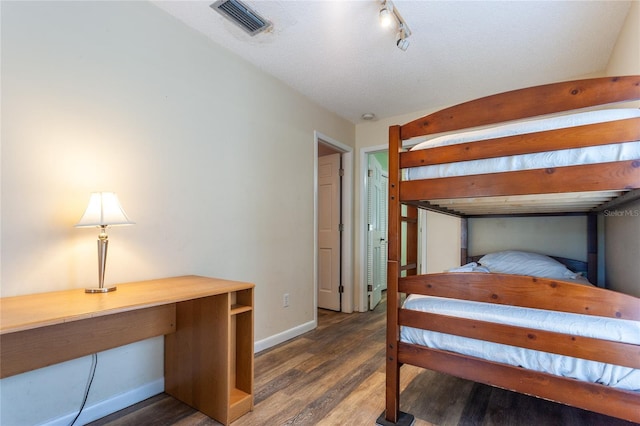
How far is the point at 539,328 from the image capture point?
129cm

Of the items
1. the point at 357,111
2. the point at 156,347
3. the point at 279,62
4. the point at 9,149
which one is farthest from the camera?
the point at 357,111

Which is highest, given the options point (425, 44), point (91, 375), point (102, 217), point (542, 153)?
point (425, 44)

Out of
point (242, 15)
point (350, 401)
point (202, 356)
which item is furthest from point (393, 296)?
point (242, 15)

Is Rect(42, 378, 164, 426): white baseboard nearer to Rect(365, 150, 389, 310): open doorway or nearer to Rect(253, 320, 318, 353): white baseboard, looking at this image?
Rect(253, 320, 318, 353): white baseboard

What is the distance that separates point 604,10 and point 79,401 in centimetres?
366

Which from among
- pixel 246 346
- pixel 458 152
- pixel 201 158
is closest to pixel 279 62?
pixel 201 158

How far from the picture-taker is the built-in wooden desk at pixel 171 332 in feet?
4.14

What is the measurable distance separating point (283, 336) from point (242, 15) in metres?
2.49

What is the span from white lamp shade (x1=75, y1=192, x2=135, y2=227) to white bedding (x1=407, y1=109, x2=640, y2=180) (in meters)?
1.55

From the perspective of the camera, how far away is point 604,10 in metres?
1.81

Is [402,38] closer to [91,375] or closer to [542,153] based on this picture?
[542,153]

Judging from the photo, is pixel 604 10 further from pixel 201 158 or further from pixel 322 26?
pixel 201 158

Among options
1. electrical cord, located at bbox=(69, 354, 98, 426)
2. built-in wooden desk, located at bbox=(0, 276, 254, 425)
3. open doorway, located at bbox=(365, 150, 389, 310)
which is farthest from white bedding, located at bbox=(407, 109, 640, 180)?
open doorway, located at bbox=(365, 150, 389, 310)

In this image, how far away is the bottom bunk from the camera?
1.14 metres
